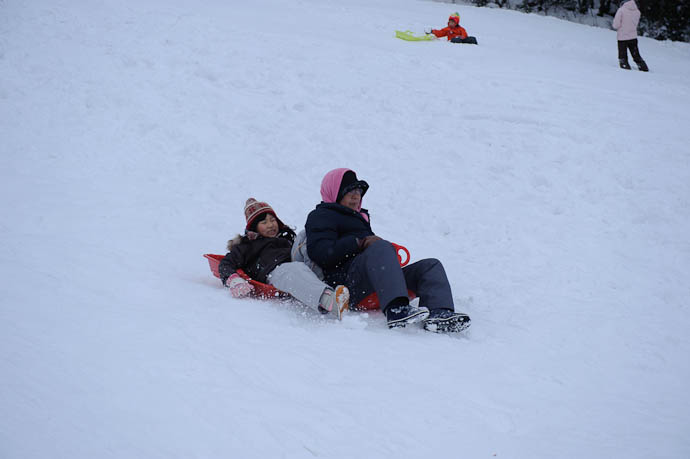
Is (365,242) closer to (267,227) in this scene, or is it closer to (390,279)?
(390,279)

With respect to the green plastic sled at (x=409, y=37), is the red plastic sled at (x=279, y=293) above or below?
below

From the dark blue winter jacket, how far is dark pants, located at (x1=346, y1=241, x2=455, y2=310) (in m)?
0.09

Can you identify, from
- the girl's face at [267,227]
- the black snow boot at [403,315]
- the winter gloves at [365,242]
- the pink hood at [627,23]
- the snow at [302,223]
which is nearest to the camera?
the snow at [302,223]

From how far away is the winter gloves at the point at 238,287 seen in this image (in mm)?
3119

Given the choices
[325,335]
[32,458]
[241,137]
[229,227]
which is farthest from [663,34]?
[32,458]

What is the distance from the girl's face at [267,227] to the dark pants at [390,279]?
2.49 feet

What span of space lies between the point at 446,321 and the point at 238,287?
1255 mm

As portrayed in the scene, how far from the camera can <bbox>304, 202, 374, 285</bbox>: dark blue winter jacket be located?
3.06 meters

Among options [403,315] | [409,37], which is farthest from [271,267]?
[409,37]

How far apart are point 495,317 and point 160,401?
2.10 m

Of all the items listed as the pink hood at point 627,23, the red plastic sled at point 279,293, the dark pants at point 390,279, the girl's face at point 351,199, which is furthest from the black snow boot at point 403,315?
the pink hood at point 627,23

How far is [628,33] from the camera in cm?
886

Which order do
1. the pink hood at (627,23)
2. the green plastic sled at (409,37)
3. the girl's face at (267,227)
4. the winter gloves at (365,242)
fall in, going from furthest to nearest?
the green plastic sled at (409,37), the pink hood at (627,23), the girl's face at (267,227), the winter gloves at (365,242)

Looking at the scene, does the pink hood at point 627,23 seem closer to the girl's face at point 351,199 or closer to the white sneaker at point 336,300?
the girl's face at point 351,199
